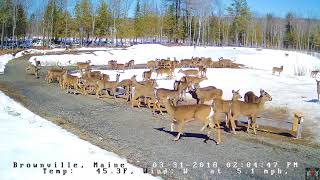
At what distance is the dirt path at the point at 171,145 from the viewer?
10953 mm

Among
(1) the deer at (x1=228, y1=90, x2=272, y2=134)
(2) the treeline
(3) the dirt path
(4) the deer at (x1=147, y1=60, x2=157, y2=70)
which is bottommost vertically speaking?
(3) the dirt path

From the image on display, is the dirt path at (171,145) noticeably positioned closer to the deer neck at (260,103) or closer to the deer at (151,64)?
the deer neck at (260,103)

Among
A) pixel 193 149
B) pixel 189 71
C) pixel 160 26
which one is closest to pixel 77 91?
pixel 189 71

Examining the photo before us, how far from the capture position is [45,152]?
11.8 metres

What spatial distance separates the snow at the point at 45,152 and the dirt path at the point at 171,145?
595 millimetres

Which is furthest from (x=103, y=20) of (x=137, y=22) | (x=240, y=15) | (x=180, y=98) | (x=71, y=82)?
(x=180, y=98)

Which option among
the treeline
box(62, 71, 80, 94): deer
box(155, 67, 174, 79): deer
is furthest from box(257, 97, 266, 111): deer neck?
the treeline

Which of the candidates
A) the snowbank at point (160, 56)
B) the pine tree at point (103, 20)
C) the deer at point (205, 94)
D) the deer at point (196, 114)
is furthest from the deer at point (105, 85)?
the pine tree at point (103, 20)

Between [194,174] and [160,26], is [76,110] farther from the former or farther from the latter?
[160,26]

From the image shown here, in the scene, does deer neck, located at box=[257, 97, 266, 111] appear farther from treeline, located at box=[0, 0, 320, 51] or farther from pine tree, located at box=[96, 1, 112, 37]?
pine tree, located at box=[96, 1, 112, 37]

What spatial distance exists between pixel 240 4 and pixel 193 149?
329ft

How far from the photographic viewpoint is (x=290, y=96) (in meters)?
25.8

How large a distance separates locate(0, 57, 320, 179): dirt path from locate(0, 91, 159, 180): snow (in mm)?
595

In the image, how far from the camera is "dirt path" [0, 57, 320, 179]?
11.0 meters
